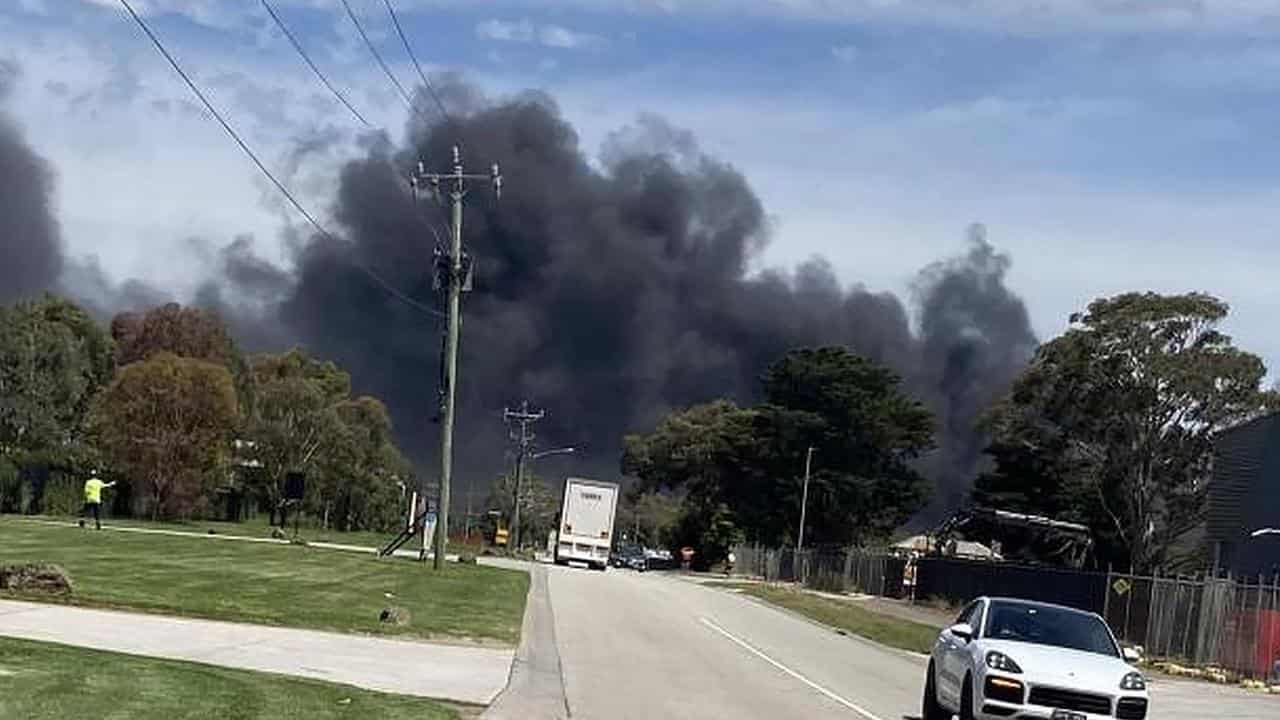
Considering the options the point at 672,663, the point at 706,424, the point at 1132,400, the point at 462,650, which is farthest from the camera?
the point at 706,424

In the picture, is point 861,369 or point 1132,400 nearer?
point 1132,400

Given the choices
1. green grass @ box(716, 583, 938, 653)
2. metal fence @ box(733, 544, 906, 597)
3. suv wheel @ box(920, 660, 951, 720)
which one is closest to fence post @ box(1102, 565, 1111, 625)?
green grass @ box(716, 583, 938, 653)

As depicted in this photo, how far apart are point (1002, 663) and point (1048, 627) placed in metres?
1.68

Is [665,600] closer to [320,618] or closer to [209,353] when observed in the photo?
[320,618]

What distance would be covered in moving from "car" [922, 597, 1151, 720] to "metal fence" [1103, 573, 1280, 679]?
62.5 ft

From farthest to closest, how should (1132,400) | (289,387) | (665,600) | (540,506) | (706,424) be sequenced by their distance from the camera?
(540,506) < (706,424) < (289,387) < (1132,400) < (665,600)

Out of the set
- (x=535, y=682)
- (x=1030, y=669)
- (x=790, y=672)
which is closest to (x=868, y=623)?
(x=790, y=672)

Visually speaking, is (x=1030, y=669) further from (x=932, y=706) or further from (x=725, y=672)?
(x=725, y=672)

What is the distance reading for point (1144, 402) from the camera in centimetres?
6588

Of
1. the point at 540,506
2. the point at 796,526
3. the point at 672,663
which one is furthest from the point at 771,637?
the point at 540,506

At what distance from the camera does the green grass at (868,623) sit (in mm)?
40000

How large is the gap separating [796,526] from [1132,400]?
175 ft

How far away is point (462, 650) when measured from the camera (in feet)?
76.2

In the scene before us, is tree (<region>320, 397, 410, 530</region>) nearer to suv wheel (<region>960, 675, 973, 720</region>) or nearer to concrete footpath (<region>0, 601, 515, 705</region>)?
concrete footpath (<region>0, 601, 515, 705</region>)
